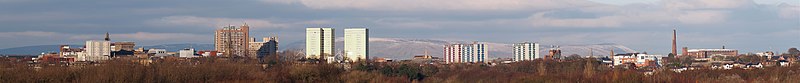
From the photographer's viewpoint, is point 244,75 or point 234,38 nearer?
point 244,75

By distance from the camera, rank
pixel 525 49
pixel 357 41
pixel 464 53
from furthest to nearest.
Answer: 1. pixel 525 49
2. pixel 464 53
3. pixel 357 41

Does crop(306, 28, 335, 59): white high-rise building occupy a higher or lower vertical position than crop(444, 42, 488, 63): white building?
higher

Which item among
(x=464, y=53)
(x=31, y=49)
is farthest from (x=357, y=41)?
(x=31, y=49)

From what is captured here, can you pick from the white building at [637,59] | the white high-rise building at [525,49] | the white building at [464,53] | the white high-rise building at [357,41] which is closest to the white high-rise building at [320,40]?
the white high-rise building at [357,41]

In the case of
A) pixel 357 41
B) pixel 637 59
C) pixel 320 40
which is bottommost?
pixel 637 59

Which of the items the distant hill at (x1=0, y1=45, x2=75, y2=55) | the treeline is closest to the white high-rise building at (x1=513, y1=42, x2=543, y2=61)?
the distant hill at (x1=0, y1=45, x2=75, y2=55)

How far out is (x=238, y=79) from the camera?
116ft

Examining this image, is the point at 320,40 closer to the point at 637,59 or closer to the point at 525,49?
the point at 525,49

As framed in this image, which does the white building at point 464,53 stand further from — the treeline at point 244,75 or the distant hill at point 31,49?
the treeline at point 244,75

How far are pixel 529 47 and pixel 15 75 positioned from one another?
4279 inches

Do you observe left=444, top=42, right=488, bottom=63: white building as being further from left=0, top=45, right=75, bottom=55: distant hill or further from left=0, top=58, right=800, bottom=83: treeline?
left=0, top=58, right=800, bottom=83: treeline

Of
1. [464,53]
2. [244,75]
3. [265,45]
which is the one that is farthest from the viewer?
[464,53]

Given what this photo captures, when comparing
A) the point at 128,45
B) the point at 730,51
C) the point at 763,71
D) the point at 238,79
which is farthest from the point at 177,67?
the point at 730,51

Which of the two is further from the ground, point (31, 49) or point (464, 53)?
point (31, 49)
